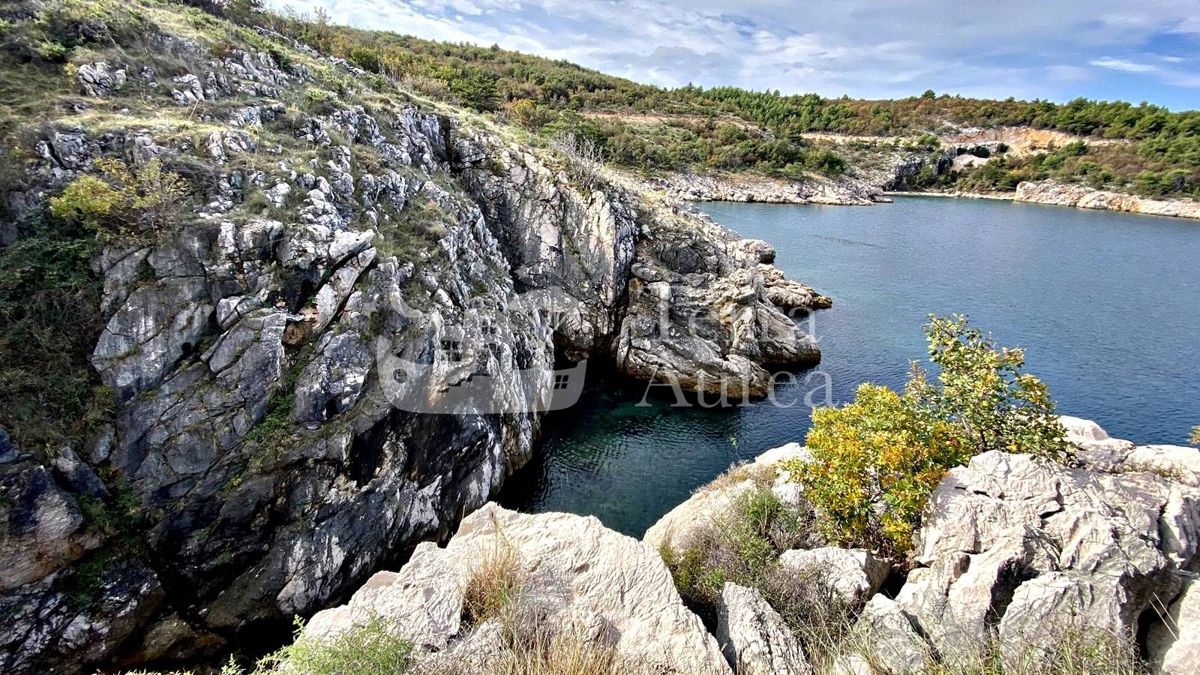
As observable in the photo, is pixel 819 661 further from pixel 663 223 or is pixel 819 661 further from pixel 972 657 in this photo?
pixel 663 223

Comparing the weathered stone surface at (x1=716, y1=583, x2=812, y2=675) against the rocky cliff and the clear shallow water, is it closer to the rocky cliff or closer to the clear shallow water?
the clear shallow water

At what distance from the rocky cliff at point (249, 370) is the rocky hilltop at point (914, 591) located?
7462 mm

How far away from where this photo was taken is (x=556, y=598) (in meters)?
8.95

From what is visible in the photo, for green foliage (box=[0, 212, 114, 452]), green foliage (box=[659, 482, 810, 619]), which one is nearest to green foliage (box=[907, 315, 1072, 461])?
green foliage (box=[659, 482, 810, 619])

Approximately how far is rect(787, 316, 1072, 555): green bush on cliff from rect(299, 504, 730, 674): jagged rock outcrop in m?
4.82

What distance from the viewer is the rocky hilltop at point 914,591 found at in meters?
7.41

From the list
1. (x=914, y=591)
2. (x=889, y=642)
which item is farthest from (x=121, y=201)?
(x=914, y=591)

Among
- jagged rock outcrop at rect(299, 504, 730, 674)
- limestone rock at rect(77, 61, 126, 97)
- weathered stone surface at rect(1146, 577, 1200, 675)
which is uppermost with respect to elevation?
limestone rock at rect(77, 61, 126, 97)

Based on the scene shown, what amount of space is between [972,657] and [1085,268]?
62.3m

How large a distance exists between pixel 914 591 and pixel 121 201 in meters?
23.2

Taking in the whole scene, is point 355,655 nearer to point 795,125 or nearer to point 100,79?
point 100,79

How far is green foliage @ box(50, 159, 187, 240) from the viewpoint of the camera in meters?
15.6

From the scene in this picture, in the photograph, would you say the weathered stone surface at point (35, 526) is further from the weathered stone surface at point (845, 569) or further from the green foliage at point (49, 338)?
the weathered stone surface at point (845, 569)

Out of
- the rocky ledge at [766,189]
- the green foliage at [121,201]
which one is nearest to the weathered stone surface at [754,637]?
the green foliage at [121,201]
